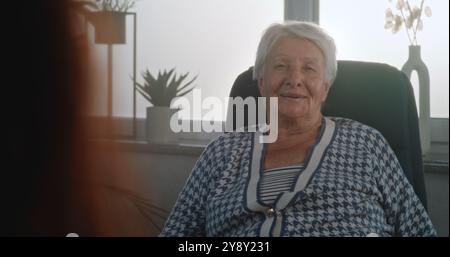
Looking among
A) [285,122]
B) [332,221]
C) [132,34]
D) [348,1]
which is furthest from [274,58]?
[132,34]

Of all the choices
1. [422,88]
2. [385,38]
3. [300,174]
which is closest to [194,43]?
[385,38]

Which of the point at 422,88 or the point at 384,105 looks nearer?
the point at 384,105

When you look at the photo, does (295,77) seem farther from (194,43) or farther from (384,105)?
(194,43)

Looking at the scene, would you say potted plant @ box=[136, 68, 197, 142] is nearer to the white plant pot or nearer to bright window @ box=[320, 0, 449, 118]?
the white plant pot

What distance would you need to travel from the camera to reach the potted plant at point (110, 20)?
2193mm

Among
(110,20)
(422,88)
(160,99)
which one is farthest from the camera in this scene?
(110,20)

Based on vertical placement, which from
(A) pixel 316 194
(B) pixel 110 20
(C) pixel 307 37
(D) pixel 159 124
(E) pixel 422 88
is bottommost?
(A) pixel 316 194

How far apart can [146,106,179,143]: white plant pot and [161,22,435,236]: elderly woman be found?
74 cm

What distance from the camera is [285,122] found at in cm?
129

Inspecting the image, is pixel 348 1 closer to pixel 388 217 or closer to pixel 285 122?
pixel 285 122

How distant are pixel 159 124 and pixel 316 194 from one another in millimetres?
1069

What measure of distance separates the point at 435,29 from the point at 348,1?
1.03ft

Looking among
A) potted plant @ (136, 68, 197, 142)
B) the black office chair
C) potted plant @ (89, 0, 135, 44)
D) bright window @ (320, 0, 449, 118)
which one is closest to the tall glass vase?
bright window @ (320, 0, 449, 118)

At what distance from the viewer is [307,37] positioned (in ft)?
4.09
